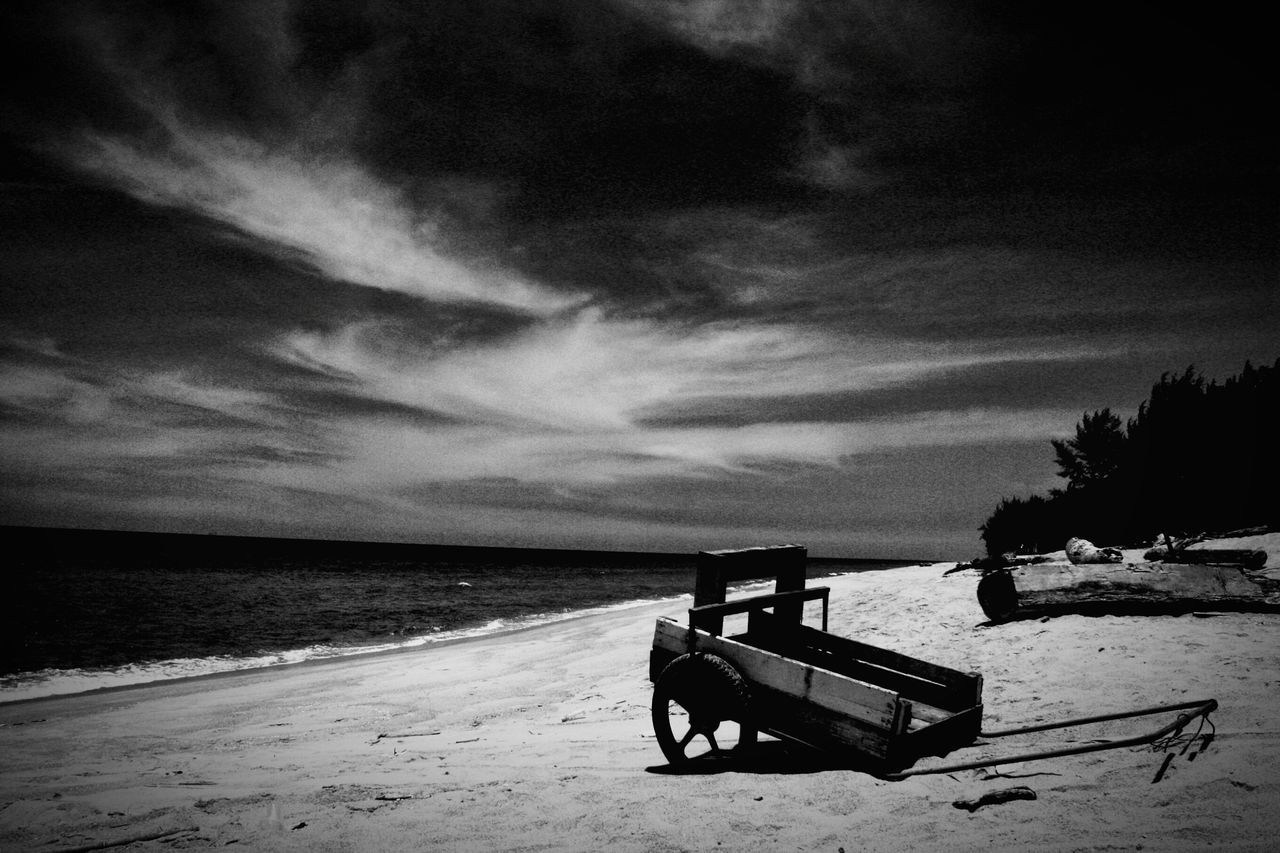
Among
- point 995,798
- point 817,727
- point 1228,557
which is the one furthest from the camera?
point 1228,557

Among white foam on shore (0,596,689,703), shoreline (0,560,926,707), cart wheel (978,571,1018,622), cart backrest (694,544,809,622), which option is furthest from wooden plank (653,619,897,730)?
white foam on shore (0,596,689,703)

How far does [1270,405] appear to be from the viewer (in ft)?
76.7

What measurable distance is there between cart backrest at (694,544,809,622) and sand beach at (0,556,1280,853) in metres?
1.43

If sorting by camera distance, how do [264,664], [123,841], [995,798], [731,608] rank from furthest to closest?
[264,664], [731,608], [123,841], [995,798]

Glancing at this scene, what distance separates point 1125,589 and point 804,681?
5.78 meters

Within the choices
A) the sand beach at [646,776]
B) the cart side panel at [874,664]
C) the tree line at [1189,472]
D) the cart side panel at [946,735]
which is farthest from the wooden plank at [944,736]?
the tree line at [1189,472]

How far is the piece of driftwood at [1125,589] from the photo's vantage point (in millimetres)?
7113

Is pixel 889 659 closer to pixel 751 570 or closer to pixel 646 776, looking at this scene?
pixel 751 570

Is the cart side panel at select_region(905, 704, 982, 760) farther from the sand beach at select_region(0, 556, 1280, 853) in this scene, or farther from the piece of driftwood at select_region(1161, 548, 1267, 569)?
the piece of driftwood at select_region(1161, 548, 1267, 569)

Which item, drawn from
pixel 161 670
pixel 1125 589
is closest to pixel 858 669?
pixel 1125 589

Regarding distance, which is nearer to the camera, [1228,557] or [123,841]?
[123,841]

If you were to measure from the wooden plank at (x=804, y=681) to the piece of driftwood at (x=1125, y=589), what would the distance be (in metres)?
5.03

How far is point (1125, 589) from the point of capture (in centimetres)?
750

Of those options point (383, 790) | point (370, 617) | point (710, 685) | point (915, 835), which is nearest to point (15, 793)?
point (383, 790)
